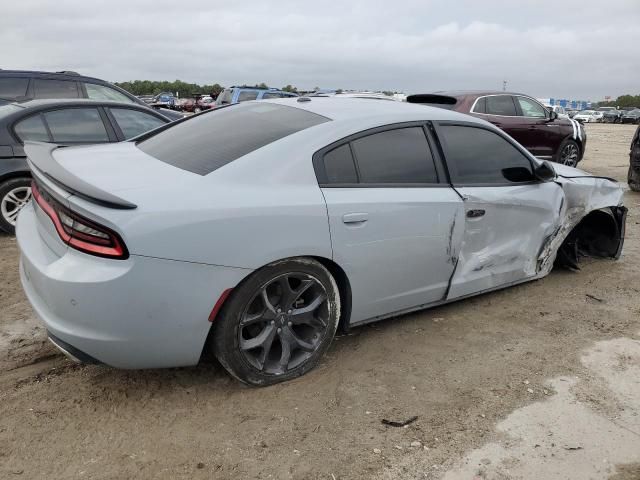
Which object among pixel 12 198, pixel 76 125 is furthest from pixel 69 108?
pixel 12 198

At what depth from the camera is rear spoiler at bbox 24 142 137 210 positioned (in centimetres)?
231

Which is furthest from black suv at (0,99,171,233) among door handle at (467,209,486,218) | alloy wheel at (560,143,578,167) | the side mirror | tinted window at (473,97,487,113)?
alloy wheel at (560,143,578,167)

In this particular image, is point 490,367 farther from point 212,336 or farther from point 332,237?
point 212,336

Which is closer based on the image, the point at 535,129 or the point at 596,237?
the point at 596,237

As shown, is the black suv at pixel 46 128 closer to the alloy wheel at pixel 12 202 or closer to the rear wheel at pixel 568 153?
the alloy wheel at pixel 12 202

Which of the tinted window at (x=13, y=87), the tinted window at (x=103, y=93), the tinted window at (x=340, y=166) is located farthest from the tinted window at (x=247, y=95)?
the tinted window at (x=340, y=166)

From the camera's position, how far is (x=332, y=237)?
2.83m

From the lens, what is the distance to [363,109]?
339 cm

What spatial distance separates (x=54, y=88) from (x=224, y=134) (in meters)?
6.09

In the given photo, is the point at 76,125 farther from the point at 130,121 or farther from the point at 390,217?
the point at 390,217

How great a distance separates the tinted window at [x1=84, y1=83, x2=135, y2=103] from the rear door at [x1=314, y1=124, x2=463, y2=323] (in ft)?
19.4

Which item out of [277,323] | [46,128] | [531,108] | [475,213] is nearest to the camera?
[277,323]

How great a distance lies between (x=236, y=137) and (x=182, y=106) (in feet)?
116

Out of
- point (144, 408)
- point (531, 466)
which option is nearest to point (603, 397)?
point (531, 466)
